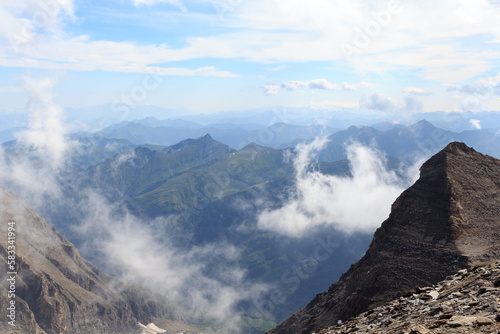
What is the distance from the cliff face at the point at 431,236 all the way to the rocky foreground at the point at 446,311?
69.6 ft

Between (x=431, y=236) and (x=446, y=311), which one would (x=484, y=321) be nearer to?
(x=446, y=311)

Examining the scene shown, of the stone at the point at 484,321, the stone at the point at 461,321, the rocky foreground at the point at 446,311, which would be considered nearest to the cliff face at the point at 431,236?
the rocky foreground at the point at 446,311

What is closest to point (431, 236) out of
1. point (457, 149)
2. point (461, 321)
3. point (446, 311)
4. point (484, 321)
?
point (457, 149)

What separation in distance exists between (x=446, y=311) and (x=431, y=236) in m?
53.1

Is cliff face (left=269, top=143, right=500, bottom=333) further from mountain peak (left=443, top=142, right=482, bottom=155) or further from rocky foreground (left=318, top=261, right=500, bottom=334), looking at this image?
rocky foreground (left=318, top=261, right=500, bottom=334)

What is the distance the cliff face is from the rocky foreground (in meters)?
21.2

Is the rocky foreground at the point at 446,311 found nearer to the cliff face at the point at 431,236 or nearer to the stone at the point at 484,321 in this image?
the stone at the point at 484,321

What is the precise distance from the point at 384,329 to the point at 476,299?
32.0 ft

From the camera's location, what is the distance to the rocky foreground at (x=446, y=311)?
28.2 m

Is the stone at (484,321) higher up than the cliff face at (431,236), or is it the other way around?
the cliff face at (431,236)

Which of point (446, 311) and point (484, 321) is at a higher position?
point (484, 321)

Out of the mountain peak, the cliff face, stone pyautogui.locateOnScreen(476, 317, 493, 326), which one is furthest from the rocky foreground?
the mountain peak

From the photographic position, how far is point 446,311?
35.4 metres

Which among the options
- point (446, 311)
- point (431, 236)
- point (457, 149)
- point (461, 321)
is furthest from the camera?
point (457, 149)
